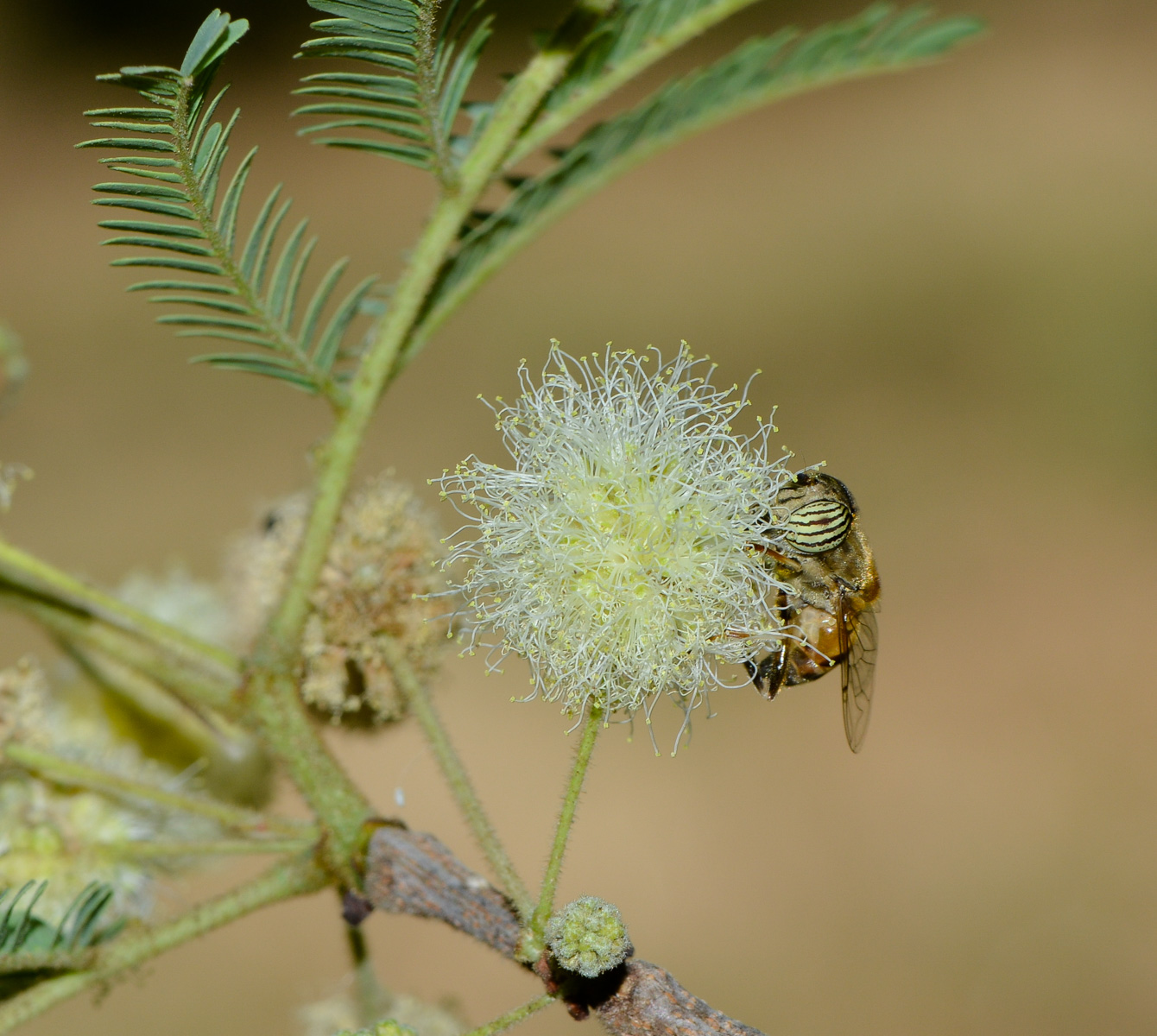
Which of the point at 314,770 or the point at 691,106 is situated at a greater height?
the point at 691,106

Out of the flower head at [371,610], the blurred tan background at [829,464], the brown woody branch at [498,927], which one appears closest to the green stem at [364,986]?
the brown woody branch at [498,927]

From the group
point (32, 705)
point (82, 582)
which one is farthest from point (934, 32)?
point (32, 705)

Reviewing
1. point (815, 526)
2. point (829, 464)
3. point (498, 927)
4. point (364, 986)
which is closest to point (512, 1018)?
point (498, 927)

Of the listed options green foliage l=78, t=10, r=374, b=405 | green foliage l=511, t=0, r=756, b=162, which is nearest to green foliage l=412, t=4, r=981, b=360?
green foliage l=511, t=0, r=756, b=162

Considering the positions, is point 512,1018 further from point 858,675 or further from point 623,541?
point 858,675

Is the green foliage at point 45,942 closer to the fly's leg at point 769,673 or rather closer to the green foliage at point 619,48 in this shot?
the fly's leg at point 769,673

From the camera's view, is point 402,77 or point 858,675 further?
point 858,675
